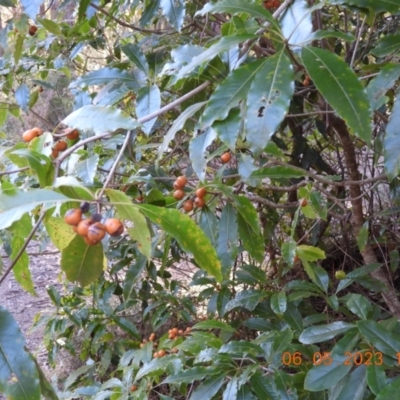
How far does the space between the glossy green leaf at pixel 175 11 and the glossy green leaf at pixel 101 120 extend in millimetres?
498

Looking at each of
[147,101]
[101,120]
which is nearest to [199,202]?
[147,101]

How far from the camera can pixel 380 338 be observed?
1.08 metres

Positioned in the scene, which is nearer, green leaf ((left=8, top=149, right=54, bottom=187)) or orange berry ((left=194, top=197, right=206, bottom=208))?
green leaf ((left=8, top=149, right=54, bottom=187))

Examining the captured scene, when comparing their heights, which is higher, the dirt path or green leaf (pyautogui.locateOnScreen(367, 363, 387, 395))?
green leaf (pyautogui.locateOnScreen(367, 363, 387, 395))

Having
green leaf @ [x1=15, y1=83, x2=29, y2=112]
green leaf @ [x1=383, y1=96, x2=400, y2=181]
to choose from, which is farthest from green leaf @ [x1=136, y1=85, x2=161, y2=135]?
green leaf @ [x1=15, y1=83, x2=29, y2=112]

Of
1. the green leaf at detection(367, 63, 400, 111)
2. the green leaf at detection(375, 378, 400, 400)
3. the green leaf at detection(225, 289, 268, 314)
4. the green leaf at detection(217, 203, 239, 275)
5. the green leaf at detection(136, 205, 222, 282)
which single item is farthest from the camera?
the green leaf at detection(225, 289, 268, 314)

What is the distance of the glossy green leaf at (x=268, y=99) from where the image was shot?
0.68 m

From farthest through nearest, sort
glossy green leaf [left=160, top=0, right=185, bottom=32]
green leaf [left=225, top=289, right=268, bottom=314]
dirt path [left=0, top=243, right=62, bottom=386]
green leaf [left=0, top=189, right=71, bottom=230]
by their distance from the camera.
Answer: dirt path [left=0, top=243, right=62, bottom=386]
green leaf [left=225, top=289, right=268, bottom=314]
glossy green leaf [left=160, top=0, right=185, bottom=32]
green leaf [left=0, top=189, right=71, bottom=230]

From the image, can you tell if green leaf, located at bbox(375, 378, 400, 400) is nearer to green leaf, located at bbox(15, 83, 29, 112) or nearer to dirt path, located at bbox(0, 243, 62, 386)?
green leaf, located at bbox(15, 83, 29, 112)

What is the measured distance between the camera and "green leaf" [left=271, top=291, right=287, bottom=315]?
4.61ft

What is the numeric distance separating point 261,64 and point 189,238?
312 millimetres

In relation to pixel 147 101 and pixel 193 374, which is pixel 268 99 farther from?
pixel 193 374

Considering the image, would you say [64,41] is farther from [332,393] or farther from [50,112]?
[50,112]

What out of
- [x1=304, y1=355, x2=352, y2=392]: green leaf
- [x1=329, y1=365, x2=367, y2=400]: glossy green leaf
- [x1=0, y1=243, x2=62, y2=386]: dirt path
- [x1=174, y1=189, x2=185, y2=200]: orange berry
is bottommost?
[x1=0, y1=243, x2=62, y2=386]: dirt path
